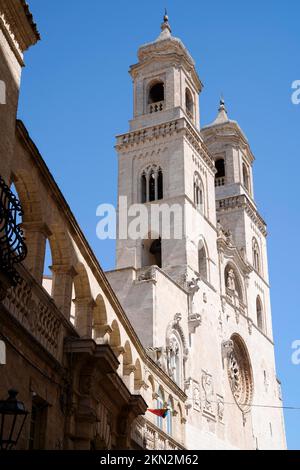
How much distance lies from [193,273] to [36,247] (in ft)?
78.7

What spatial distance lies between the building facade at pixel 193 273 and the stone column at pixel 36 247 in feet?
52.0

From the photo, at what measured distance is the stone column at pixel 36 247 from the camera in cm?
1383

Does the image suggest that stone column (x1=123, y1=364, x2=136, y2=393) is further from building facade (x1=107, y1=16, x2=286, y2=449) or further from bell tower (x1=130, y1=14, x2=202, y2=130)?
bell tower (x1=130, y1=14, x2=202, y2=130)

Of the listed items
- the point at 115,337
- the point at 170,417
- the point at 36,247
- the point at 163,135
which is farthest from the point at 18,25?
the point at 163,135

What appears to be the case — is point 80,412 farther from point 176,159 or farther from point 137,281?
point 176,159

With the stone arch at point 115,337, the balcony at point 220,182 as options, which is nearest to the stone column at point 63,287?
the stone arch at point 115,337

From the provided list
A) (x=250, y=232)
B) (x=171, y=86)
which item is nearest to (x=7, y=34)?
(x=171, y=86)

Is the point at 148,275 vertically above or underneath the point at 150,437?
above

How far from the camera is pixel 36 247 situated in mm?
13953

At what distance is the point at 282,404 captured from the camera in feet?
162

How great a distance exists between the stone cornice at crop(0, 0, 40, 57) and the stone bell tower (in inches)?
957

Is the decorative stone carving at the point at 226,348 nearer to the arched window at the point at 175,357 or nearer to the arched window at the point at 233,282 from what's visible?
the arched window at the point at 233,282

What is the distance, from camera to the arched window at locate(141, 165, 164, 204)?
4066cm

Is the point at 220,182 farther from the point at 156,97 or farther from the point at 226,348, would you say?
the point at 226,348
